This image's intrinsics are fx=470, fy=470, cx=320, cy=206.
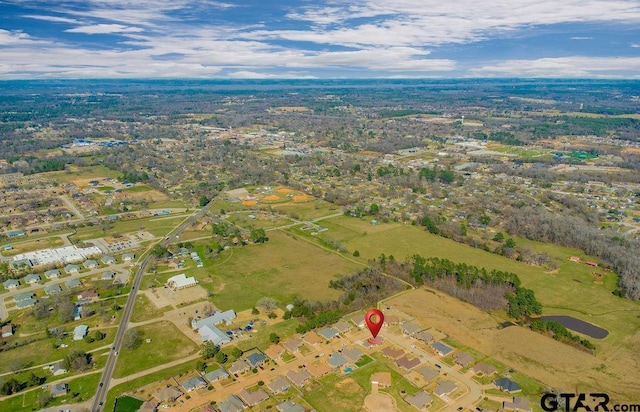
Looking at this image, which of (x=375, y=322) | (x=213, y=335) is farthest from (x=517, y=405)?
(x=213, y=335)

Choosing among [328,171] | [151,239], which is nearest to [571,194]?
[328,171]

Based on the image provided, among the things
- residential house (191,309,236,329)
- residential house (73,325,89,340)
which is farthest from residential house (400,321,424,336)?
residential house (73,325,89,340)

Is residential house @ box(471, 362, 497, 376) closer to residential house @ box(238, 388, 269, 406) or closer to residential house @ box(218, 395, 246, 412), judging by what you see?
residential house @ box(238, 388, 269, 406)

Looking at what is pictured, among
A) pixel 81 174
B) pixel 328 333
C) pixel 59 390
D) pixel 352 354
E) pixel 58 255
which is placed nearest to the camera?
pixel 59 390

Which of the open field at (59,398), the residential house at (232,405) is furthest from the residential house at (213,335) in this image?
the open field at (59,398)

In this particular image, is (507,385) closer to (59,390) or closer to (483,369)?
(483,369)

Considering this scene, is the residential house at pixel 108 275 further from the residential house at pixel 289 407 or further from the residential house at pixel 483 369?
the residential house at pixel 483 369

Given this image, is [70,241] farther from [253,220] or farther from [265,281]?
[265,281]
